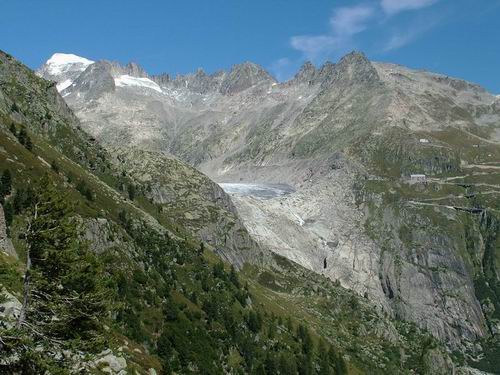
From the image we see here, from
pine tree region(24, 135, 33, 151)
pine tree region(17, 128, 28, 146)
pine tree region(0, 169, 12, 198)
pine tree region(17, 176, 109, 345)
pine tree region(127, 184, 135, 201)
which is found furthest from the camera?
pine tree region(127, 184, 135, 201)

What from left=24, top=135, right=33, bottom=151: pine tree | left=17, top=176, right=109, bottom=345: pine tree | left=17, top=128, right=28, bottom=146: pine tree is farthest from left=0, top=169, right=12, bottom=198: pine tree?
left=17, top=176, right=109, bottom=345: pine tree

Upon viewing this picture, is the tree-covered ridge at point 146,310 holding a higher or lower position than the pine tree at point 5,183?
lower

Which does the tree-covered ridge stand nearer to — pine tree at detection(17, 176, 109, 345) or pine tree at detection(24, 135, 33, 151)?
pine tree at detection(17, 176, 109, 345)

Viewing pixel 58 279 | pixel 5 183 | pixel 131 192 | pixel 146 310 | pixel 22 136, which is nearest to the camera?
pixel 58 279

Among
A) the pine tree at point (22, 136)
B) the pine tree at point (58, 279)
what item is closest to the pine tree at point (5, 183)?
the pine tree at point (22, 136)

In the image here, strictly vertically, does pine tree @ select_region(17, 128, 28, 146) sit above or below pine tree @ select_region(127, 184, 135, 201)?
above

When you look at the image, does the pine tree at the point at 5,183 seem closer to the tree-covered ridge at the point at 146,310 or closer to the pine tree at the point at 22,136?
the tree-covered ridge at the point at 146,310

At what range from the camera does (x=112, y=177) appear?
167 m

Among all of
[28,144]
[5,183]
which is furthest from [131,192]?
[5,183]

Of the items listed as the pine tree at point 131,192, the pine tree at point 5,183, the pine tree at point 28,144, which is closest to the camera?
the pine tree at point 5,183

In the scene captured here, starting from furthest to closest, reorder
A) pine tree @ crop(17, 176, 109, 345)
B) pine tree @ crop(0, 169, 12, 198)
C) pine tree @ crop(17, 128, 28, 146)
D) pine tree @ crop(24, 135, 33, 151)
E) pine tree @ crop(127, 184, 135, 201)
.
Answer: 1. pine tree @ crop(127, 184, 135, 201)
2. pine tree @ crop(24, 135, 33, 151)
3. pine tree @ crop(17, 128, 28, 146)
4. pine tree @ crop(0, 169, 12, 198)
5. pine tree @ crop(17, 176, 109, 345)

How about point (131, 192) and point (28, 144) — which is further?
point (131, 192)

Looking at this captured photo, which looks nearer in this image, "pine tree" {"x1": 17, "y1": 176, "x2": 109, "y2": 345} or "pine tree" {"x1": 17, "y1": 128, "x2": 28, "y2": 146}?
"pine tree" {"x1": 17, "y1": 176, "x2": 109, "y2": 345}

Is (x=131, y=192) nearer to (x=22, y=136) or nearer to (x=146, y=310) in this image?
(x=22, y=136)
